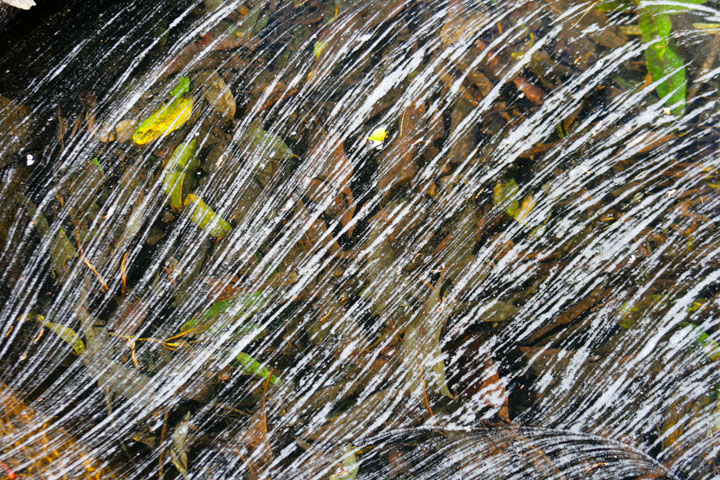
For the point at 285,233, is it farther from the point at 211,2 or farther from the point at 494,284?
the point at 211,2

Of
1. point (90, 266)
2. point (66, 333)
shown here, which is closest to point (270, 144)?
point (90, 266)

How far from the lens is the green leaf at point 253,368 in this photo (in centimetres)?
85

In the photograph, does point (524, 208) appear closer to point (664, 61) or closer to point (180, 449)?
point (664, 61)

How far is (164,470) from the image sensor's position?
84 cm

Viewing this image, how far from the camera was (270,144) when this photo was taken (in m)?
0.91

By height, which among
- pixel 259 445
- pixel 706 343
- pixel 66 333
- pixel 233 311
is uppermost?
pixel 66 333

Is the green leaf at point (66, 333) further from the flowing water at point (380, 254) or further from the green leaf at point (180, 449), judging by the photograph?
the green leaf at point (180, 449)

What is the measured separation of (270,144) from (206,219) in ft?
0.67

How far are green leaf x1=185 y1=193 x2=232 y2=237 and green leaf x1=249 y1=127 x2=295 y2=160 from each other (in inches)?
6.5

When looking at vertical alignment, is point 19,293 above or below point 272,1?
below

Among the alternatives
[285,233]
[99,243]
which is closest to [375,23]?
[285,233]

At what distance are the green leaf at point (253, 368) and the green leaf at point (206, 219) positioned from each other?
0.25 m

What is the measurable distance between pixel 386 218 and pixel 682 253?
58 cm

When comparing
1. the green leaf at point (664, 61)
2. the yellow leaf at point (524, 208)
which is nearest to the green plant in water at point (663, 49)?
the green leaf at point (664, 61)
